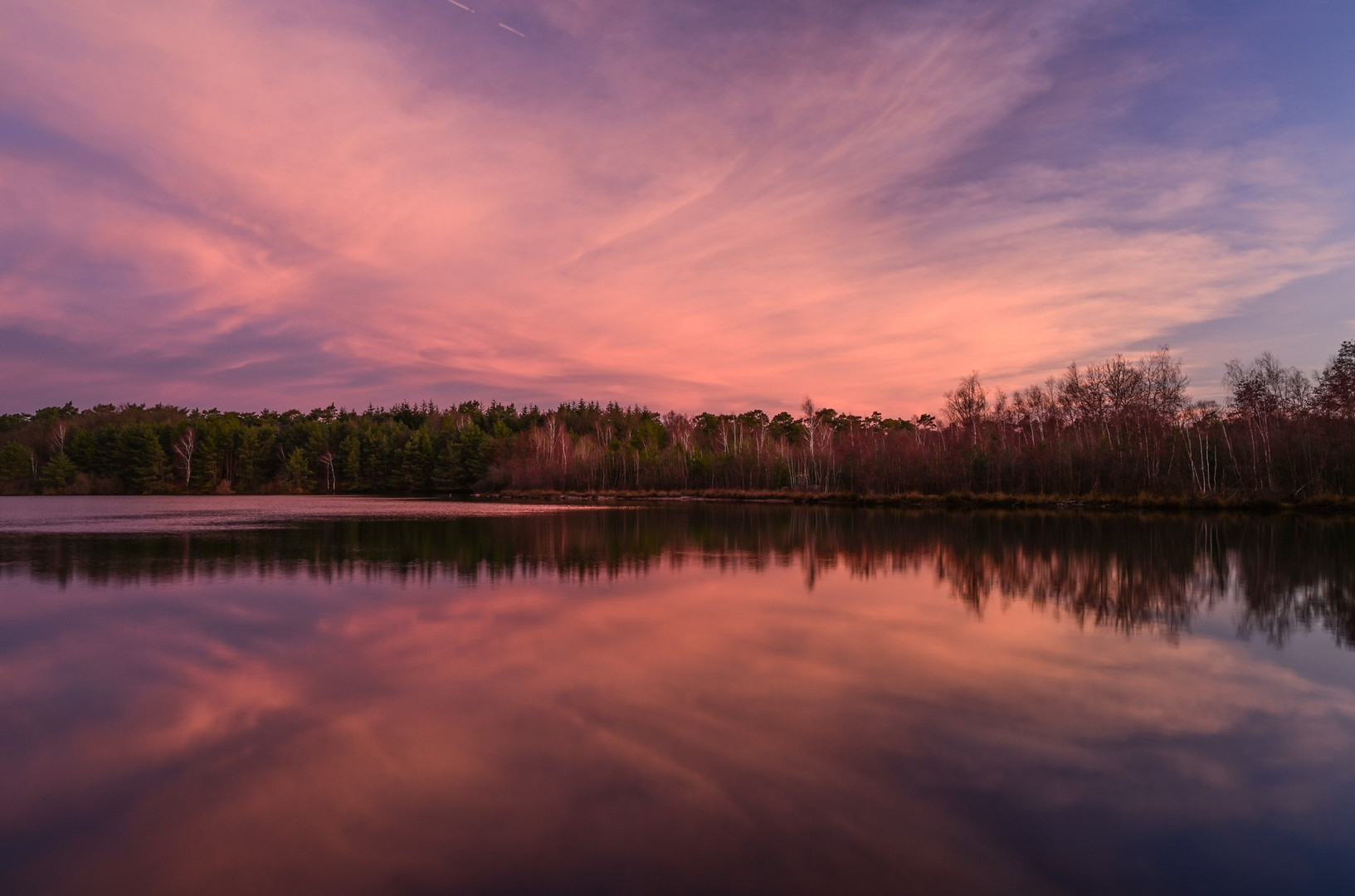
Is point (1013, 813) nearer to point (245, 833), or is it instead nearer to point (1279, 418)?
point (245, 833)

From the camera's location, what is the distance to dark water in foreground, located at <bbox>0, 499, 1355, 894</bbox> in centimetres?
487

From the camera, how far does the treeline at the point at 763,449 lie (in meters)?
46.4

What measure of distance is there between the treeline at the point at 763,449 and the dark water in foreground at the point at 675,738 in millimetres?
37088

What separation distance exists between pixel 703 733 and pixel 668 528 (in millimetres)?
26736

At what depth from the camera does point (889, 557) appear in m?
21.8

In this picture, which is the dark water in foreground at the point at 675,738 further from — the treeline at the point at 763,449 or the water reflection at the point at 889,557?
the treeline at the point at 763,449

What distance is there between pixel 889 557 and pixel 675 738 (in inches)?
636

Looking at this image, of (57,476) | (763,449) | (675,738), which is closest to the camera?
(675,738)

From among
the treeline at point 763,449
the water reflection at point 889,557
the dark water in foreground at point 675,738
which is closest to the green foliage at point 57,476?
the treeline at point 763,449

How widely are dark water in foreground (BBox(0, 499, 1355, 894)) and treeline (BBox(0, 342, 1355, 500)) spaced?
122 feet

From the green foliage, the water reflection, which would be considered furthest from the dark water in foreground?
the green foliage

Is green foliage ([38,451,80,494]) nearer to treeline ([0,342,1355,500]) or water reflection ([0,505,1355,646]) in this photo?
treeline ([0,342,1355,500])

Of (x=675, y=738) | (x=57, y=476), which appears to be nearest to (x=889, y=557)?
(x=675, y=738)

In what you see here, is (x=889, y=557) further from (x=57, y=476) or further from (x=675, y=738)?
(x=57, y=476)
